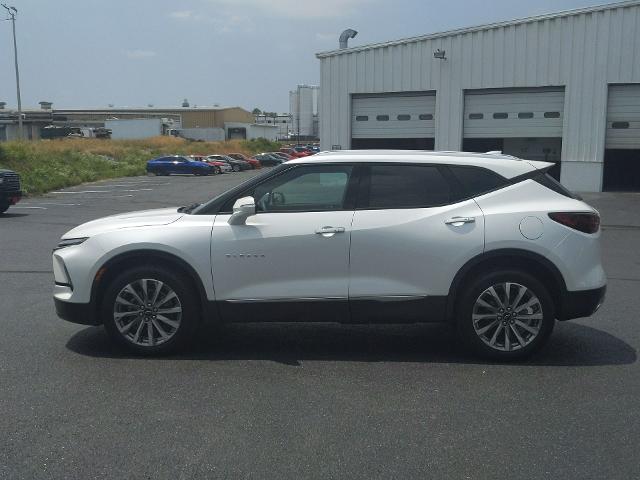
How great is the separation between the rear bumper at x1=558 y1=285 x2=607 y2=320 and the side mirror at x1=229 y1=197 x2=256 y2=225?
257 centimetres

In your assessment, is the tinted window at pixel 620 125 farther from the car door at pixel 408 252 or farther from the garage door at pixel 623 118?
the car door at pixel 408 252

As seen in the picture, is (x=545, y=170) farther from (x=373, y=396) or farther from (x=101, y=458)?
(x=101, y=458)

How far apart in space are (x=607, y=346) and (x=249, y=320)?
3.09 meters

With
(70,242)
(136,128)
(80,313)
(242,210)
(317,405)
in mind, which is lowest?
(317,405)

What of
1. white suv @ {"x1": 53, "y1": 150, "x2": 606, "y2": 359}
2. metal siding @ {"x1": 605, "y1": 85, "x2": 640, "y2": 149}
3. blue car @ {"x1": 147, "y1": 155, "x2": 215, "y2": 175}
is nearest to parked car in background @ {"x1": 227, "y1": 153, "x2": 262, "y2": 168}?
blue car @ {"x1": 147, "y1": 155, "x2": 215, "y2": 175}

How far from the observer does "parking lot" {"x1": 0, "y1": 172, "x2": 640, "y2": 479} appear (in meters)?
4.01

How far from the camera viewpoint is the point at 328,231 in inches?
227

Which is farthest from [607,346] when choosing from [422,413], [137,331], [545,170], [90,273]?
[90,273]

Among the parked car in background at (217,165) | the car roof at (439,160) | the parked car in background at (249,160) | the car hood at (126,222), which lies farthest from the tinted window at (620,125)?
the parked car in background at (249,160)

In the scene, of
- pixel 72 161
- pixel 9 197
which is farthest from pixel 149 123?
pixel 9 197

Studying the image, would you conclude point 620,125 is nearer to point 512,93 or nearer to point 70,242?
point 512,93

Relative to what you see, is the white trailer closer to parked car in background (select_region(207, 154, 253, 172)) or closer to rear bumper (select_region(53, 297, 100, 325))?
parked car in background (select_region(207, 154, 253, 172))

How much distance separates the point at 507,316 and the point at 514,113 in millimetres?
20880

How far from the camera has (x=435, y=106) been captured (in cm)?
2653
